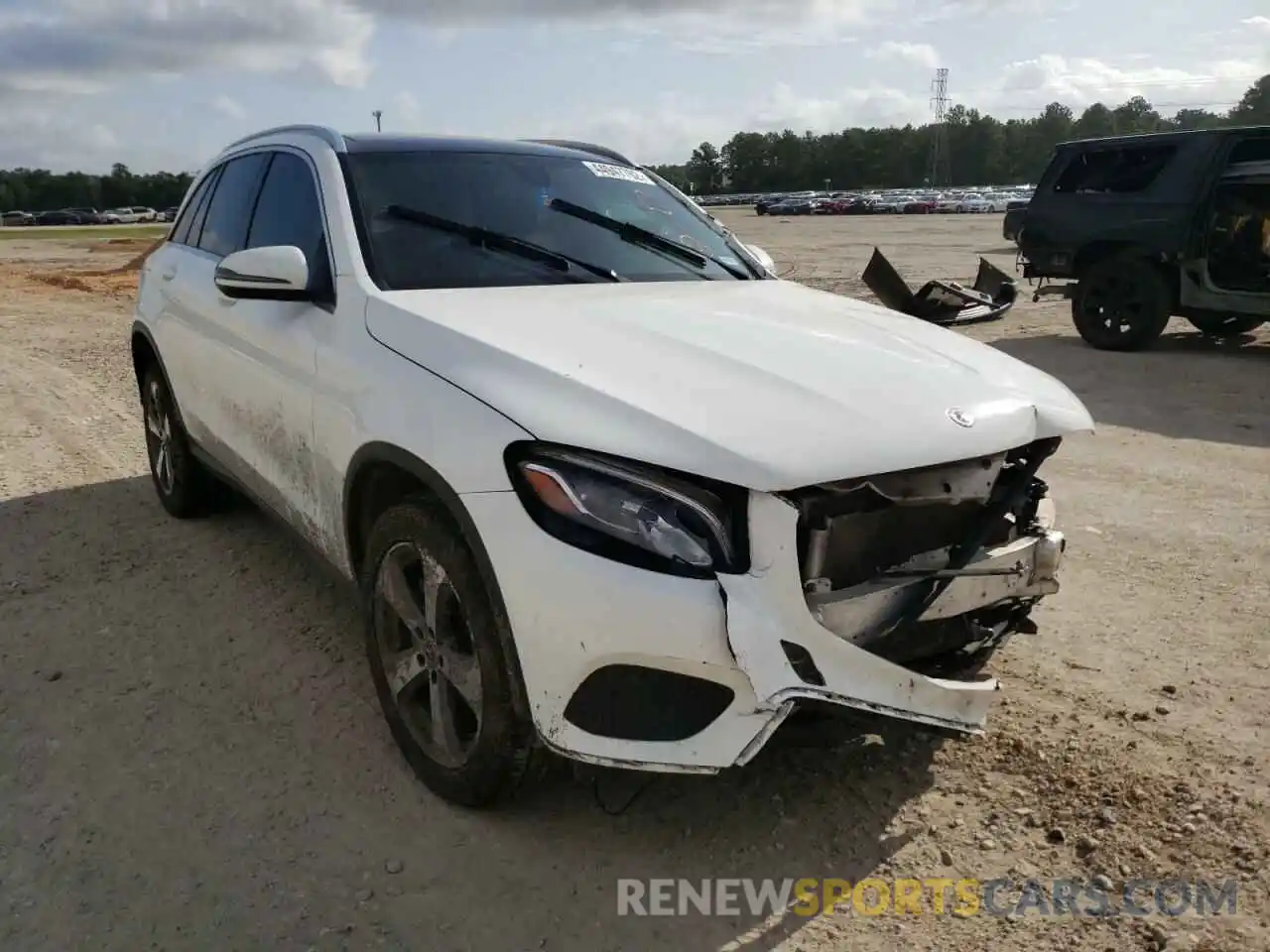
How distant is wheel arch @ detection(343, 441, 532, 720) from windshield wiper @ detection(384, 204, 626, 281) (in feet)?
2.88

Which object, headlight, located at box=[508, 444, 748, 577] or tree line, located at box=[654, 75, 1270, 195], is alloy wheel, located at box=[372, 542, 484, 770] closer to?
headlight, located at box=[508, 444, 748, 577]

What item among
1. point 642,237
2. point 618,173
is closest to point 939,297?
point 618,173

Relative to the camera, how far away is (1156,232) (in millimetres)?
9734

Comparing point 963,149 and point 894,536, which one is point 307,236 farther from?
point 963,149

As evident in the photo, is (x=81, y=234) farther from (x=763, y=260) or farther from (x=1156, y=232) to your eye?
(x=763, y=260)

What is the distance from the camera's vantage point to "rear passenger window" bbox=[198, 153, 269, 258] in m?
4.27

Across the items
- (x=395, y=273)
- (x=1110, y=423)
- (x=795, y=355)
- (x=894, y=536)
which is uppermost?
(x=395, y=273)

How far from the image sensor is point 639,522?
7.45 ft

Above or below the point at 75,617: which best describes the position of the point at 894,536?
above

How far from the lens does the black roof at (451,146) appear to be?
12.1 feet

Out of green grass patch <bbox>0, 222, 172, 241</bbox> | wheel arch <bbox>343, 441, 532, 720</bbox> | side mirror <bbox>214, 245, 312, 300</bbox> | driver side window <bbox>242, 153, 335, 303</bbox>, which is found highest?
driver side window <bbox>242, 153, 335, 303</bbox>

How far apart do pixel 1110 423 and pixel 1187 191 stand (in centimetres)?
362

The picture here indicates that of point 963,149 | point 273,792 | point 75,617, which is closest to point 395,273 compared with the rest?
point 273,792

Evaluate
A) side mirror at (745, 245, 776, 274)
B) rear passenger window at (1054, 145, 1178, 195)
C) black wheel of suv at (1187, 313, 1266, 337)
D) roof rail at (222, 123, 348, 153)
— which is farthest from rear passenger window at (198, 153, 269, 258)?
black wheel of suv at (1187, 313, 1266, 337)
